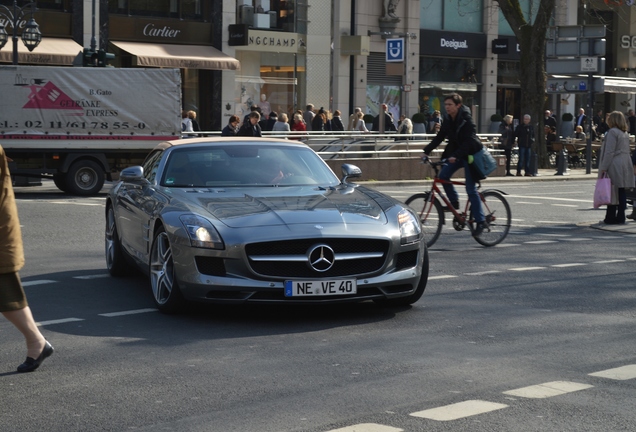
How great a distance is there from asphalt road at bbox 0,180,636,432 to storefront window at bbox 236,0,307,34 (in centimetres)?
3065

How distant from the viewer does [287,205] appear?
9469 mm

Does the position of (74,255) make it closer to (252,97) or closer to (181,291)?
(181,291)

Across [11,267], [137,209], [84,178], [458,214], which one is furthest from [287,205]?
[84,178]

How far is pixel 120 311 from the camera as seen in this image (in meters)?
9.57

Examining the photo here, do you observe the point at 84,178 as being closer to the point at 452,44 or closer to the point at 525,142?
the point at 525,142

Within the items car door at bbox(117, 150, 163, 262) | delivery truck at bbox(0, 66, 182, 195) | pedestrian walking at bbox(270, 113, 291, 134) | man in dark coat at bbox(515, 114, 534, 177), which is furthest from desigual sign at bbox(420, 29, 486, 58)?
car door at bbox(117, 150, 163, 262)

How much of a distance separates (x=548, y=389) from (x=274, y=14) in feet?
123

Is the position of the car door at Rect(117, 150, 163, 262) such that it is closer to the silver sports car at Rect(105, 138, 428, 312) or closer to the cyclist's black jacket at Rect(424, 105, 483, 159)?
the silver sports car at Rect(105, 138, 428, 312)

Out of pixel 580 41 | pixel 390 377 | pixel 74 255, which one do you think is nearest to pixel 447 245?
pixel 74 255

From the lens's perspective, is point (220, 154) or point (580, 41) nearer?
point (220, 154)

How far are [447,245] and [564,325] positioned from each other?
20.4 ft

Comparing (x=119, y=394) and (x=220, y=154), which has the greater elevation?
(x=220, y=154)

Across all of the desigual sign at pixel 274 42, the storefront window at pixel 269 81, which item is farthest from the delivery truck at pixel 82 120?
the desigual sign at pixel 274 42

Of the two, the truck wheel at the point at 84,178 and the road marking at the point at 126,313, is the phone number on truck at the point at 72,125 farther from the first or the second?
the road marking at the point at 126,313
